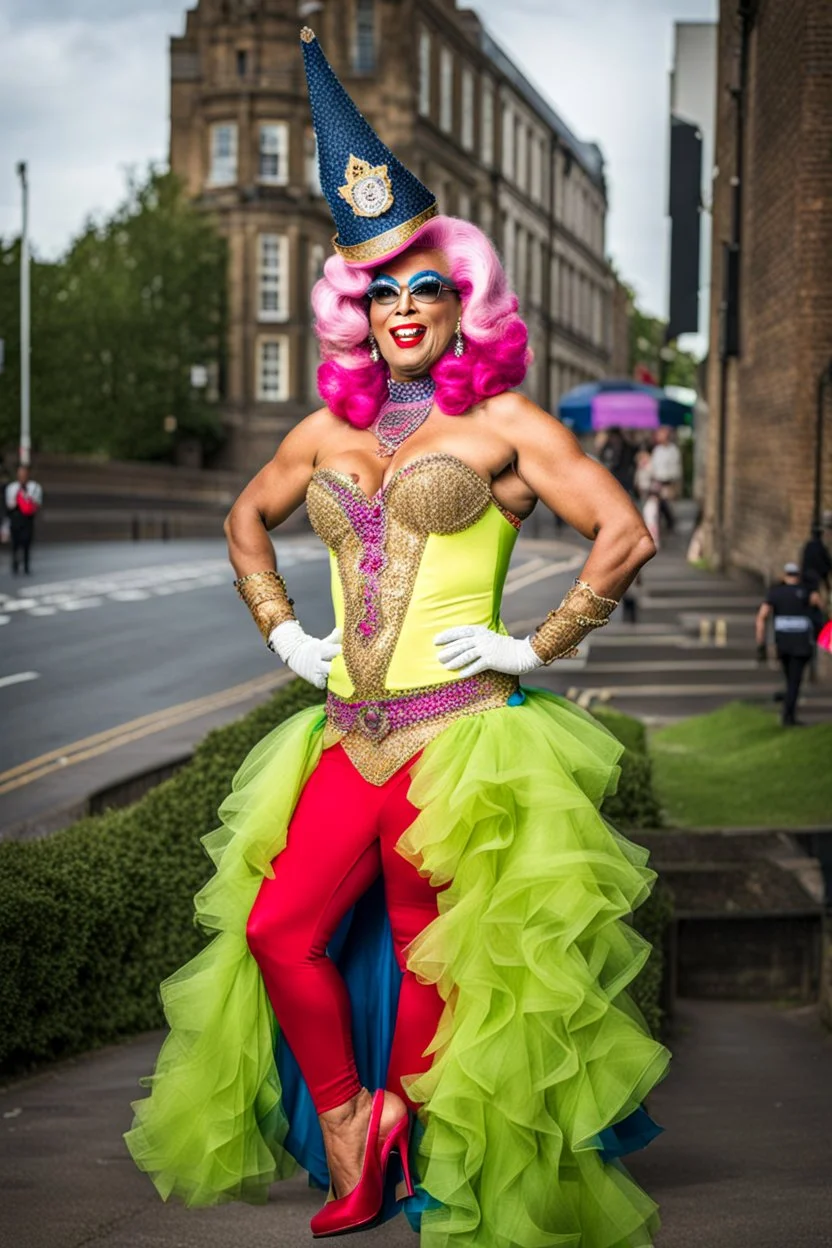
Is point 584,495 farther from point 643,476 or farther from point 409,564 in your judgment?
point 643,476

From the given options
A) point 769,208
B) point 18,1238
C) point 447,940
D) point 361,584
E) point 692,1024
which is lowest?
point 692,1024

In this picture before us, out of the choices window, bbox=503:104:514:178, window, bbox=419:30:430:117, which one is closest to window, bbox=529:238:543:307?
window, bbox=503:104:514:178

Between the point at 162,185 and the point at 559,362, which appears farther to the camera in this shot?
the point at 559,362

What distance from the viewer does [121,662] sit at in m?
21.6

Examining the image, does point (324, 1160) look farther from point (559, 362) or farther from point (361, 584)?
point (559, 362)

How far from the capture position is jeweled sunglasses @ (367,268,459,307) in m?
4.62

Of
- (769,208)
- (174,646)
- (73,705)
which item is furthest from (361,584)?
(769,208)

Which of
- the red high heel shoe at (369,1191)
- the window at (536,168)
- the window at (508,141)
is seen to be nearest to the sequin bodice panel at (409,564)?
the red high heel shoe at (369,1191)

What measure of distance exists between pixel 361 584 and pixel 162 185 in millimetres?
66105

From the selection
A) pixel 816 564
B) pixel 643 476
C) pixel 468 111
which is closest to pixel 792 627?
pixel 816 564

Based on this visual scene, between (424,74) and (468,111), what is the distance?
733cm

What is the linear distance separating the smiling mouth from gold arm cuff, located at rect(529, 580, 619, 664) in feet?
2.19

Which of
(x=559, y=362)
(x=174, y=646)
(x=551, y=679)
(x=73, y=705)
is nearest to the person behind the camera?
(x=73, y=705)

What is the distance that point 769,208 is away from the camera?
26.9 metres
